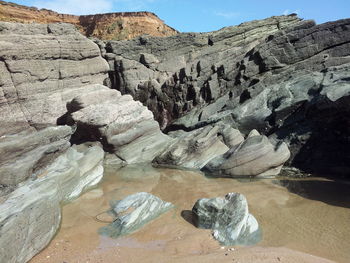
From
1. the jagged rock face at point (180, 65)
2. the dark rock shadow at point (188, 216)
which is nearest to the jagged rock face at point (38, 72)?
the jagged rock face at point (180, 65)

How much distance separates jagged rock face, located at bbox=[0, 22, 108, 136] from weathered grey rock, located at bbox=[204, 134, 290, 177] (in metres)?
10.7

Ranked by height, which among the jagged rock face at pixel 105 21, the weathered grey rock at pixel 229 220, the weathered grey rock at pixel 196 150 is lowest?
the weathered grey rock at pixel 196 150

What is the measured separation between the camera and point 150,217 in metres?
9.13

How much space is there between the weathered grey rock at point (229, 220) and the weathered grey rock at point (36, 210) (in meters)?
3.54

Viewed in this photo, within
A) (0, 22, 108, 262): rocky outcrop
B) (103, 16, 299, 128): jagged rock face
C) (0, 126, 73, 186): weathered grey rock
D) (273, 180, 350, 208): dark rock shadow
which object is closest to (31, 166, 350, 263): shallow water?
(273, 180, 350, 208): dark rock shadow

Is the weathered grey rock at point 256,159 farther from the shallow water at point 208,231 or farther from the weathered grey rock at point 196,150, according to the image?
the weathered grey rock at point 196,150

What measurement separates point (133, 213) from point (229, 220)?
249 cm

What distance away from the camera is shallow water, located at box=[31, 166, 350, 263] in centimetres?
696

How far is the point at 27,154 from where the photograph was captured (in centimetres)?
1262

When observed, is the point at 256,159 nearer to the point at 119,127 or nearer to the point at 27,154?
the point at 119,127

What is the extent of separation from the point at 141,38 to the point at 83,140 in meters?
13.5

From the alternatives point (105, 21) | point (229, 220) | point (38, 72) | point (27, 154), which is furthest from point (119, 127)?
point (105, 21)

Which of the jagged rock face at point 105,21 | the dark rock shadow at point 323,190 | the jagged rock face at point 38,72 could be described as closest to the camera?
the dark rock shadow at point 323,190

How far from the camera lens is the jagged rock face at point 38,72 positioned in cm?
1827
